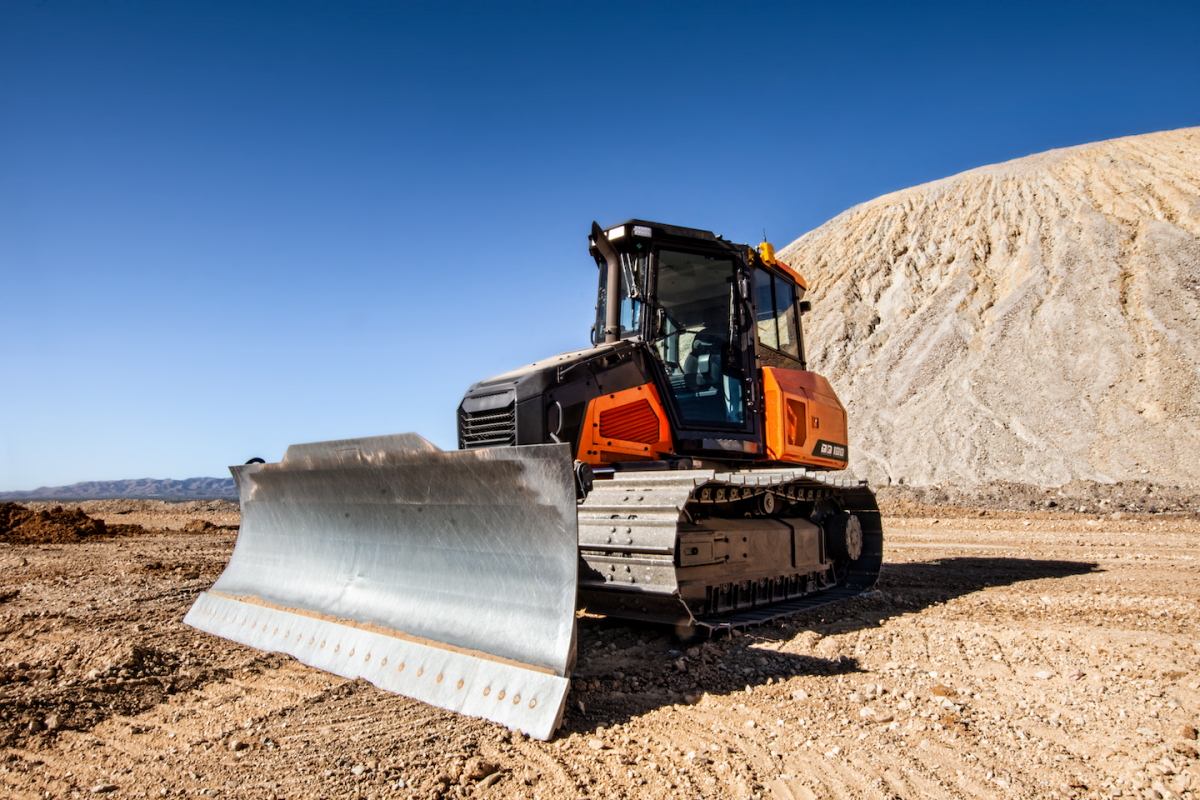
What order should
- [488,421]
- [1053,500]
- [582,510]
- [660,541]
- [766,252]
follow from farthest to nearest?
[1053,500]
[766,252]
[488,421]
[582,510]
[660,541]

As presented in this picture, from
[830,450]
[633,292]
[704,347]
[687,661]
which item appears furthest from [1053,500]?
[687,661]

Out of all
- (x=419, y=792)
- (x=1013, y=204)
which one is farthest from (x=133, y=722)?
(x=1013, y=204)

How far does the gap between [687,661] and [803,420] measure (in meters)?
3.05

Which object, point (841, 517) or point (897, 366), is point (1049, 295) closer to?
point (897, 366)

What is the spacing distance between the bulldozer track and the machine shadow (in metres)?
0.16

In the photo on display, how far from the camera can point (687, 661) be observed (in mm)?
3967

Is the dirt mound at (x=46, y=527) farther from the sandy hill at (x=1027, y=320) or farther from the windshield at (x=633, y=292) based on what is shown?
the sandy hill at (x=1027, y=320)

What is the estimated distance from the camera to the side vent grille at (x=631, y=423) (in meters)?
5.17

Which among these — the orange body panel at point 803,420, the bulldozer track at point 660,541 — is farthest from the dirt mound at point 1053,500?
the bulldozer track at point 660,541

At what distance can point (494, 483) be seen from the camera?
12.0 ft

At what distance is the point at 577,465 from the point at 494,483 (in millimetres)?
440

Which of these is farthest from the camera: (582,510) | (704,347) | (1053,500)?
(1053,500)

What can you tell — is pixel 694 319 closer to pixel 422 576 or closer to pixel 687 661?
pixel 687 661

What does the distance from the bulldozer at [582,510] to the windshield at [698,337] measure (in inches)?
0.6
